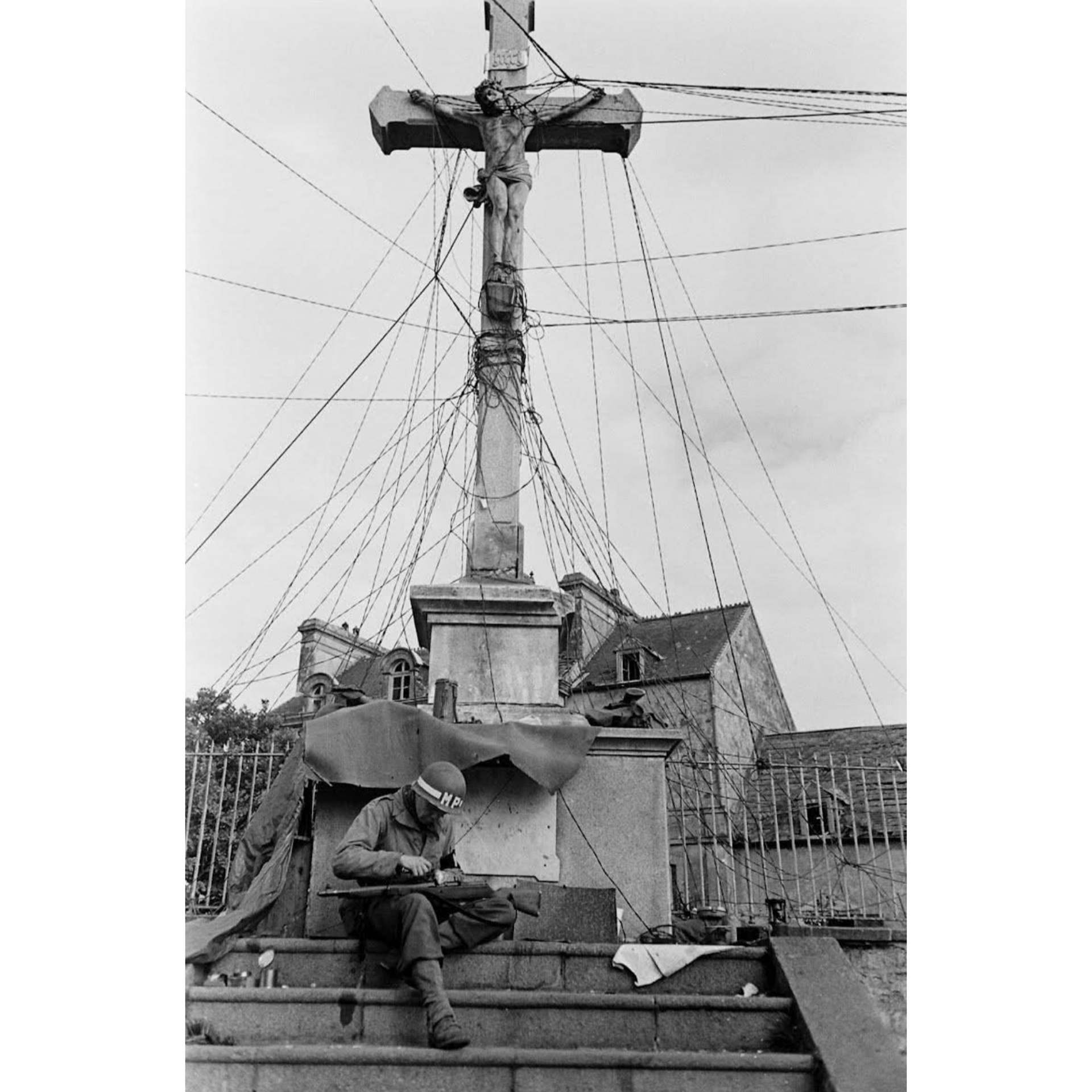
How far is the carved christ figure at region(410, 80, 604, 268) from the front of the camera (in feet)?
27.7

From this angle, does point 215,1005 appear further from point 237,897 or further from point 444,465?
point 444,465

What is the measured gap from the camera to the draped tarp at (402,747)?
634 centimetres

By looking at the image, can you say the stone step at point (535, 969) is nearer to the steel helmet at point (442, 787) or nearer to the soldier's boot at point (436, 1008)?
the soldier's boot at point (436, 1008)

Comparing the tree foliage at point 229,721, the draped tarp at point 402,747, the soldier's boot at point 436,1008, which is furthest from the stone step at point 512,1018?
the tree foliage at point 229,721

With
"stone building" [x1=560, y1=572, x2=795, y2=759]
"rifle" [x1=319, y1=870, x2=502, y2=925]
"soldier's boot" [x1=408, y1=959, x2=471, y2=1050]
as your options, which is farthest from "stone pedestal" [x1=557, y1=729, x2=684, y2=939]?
"stone building" [x1=560, y1=572, x2=795, y2=759]

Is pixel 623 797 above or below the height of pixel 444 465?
below

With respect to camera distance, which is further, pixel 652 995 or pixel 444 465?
pixel 444 465

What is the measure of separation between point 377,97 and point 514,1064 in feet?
23.8

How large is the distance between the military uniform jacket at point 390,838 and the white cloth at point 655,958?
1043mm

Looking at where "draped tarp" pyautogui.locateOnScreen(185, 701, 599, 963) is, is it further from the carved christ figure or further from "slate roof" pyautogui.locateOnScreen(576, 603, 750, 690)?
"slate roof" pyautogui.locateOnScreen(576, 603, 750, 690)

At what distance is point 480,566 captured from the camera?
787 cm

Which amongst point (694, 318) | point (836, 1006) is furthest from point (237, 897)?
point (694, 318)

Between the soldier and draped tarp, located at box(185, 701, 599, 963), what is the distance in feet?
2.57

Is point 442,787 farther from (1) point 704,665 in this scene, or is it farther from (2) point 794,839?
(1) point 704,665
